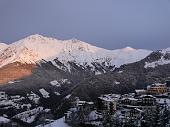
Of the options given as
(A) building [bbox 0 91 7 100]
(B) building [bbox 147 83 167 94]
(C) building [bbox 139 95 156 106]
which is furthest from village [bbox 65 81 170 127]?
(A) building [bbox 0 91 7 100]

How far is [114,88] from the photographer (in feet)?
596

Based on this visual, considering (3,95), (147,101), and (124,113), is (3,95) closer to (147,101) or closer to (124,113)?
(147,101)

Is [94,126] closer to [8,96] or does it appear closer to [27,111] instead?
[27,111]

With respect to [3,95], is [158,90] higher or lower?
higher

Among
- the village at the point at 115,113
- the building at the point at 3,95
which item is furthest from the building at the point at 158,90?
the building at the point at 3,95

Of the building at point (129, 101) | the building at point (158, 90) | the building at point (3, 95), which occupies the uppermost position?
the building at point (158, 90)

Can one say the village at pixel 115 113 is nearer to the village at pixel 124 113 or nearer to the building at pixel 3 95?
the village at pixel 124 113

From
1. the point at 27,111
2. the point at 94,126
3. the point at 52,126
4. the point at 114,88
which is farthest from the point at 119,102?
the point at 114,88

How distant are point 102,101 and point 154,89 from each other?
3027 centimetres

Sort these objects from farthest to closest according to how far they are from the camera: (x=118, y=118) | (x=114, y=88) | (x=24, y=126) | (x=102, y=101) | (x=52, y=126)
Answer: (x=114, y=88) < (x=24, y=126) < (x=102, y=101) < (x=52, y=126) < (x=118, y=118)

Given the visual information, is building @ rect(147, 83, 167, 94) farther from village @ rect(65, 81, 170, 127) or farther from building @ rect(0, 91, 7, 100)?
building @ rect(0, 91, 7, 100)

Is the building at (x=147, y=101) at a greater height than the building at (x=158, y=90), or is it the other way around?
the building at (x=158, y=90)

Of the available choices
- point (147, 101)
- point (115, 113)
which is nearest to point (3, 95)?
point (147, 101)

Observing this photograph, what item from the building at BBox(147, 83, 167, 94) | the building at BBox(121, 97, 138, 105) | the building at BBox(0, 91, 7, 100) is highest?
the building at BBox(147, 83, 167, 94)
